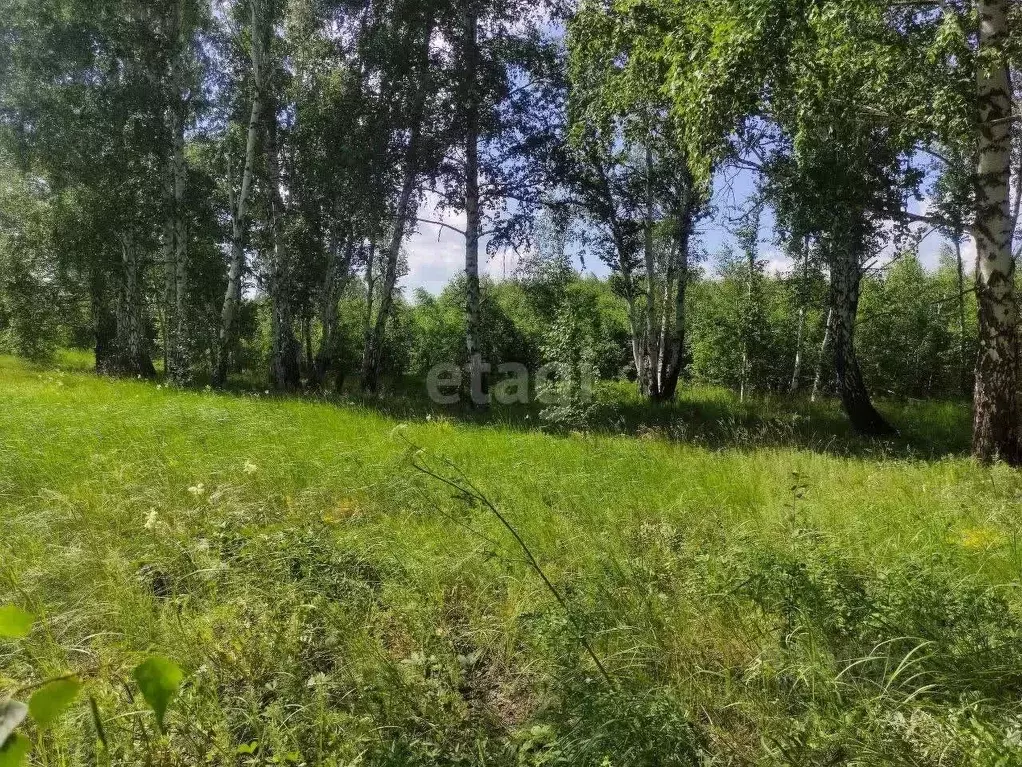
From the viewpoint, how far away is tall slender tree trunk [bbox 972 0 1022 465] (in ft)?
20.0

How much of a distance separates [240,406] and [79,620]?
6.42m

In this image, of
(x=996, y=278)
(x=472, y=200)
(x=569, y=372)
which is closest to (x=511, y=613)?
(x=569, y=372)

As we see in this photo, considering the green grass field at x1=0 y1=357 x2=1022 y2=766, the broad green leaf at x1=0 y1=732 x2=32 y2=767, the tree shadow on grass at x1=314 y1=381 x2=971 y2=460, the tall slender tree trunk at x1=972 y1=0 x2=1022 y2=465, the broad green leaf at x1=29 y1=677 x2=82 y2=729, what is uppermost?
the tall slender tree trunk at x1=972 y1=0 x2=1022 y2=465

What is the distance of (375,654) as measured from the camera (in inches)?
94.0

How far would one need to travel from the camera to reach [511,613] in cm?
→ 281

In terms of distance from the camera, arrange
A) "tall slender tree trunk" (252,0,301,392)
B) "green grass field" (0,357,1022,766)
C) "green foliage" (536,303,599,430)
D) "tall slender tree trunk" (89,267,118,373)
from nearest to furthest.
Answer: "green grass field" (0,357,1022,766), "green foliage" (536,303,599,430), "tall slender tree trunk" (252,0,301,392), "tall slender tree trunk" (89,267,118,373)

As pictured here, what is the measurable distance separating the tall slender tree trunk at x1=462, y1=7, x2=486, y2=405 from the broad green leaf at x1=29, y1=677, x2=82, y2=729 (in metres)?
11.2

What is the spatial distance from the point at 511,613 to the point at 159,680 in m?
2.33

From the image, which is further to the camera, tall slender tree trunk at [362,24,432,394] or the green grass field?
tall slender tree trunk at [362,24,432,394]

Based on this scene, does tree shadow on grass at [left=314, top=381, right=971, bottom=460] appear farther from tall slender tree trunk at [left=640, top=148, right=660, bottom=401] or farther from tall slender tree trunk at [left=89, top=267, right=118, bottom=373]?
tall slender tree trunk at [left=89, top=267, right=118, bottom=373]

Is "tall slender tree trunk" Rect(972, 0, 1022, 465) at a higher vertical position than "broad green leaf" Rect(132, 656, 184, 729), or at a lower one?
higher

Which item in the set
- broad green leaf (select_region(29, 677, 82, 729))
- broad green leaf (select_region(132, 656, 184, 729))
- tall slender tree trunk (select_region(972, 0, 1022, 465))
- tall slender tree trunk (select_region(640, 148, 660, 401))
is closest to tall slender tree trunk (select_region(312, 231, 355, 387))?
tall slender tree trunk (select_region(640, 148, 660, 401))

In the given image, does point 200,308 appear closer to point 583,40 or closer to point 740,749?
point 583,40

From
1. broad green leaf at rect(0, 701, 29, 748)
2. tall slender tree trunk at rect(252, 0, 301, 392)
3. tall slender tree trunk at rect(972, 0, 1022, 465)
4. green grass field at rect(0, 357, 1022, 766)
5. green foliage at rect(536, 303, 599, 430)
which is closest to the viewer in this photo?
broad green leaf at rect(0, 701, 29, 748)
